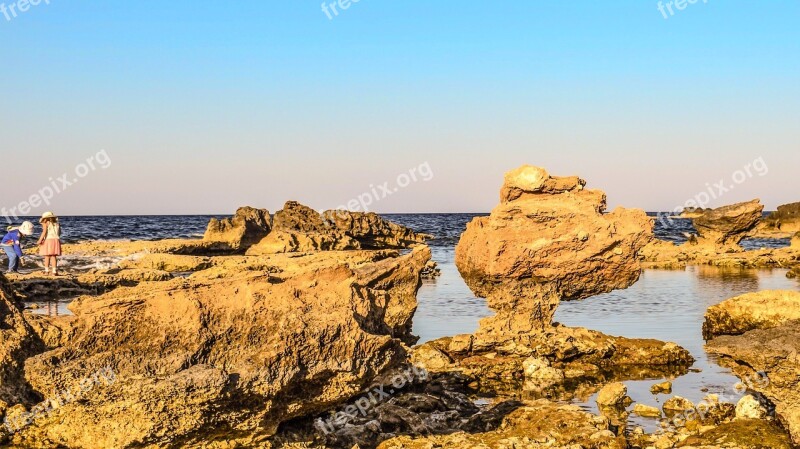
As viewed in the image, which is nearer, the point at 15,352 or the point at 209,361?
the point at 15,352

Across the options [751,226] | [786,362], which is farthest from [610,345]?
[751,226]

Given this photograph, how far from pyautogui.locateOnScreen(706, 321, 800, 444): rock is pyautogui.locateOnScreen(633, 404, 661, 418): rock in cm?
115

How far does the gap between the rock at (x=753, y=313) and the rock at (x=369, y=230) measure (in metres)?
27.7

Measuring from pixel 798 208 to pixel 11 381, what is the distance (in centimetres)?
7010

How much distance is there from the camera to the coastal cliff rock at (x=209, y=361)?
21.6ft

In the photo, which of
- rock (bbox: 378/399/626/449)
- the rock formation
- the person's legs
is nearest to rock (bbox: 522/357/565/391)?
the rock formation

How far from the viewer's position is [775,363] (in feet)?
32.7

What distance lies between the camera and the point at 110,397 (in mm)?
6590

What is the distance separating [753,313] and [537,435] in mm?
8327

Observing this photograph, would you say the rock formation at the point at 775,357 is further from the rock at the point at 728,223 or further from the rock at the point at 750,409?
the rock at the point at 728,223

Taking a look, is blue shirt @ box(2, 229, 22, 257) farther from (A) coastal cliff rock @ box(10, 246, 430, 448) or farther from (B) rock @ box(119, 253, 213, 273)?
(A) coastal cliff rock @ box(10, 246, 430, 448)

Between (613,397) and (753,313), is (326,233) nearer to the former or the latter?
(753,313)

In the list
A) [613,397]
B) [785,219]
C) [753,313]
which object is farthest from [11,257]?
[785,219]

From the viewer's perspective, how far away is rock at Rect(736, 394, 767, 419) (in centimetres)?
954
